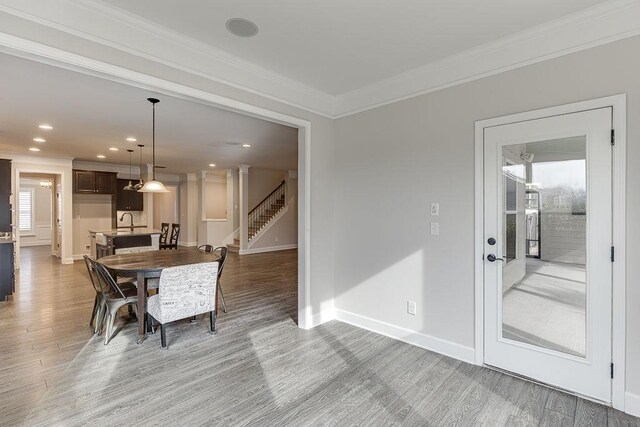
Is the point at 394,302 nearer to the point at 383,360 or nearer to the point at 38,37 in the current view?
the point at 383,360

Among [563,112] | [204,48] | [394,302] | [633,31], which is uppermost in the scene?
[204,48]

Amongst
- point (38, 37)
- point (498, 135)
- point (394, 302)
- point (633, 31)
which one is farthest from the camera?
point (394, 302)

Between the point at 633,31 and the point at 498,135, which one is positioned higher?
the point at 633,31

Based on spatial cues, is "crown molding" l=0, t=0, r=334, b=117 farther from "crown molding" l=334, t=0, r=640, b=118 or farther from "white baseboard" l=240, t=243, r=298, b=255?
"white baseboard" l=240, t=243, r=298, b=255

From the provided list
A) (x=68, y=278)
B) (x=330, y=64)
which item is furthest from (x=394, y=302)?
(x=68, y=278)

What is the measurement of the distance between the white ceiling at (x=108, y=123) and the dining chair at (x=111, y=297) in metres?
1.91

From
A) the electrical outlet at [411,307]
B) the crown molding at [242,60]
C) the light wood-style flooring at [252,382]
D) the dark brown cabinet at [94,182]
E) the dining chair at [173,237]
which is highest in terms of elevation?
the crown molding at [242,60]

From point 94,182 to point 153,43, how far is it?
7.86 m

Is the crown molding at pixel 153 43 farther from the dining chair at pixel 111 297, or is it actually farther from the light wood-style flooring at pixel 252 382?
the light wood-style flooring at pixel 252 382

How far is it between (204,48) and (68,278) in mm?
5911

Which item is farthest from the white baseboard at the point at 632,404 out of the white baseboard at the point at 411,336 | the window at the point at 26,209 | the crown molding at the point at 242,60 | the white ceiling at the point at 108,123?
Result: the window at the point at 26,209

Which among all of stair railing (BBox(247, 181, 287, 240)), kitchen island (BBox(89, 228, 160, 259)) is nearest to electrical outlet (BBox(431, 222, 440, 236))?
kitchen island (BBox(89, 228, 160, 259))

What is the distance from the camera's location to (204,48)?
9.00ft

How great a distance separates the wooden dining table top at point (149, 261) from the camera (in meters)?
3.25
